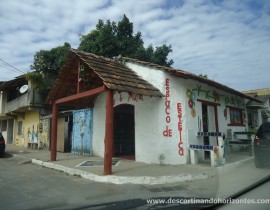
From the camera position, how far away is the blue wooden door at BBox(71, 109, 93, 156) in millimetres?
12899

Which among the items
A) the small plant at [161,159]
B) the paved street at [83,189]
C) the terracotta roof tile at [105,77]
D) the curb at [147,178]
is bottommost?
the paved street at [83,189]

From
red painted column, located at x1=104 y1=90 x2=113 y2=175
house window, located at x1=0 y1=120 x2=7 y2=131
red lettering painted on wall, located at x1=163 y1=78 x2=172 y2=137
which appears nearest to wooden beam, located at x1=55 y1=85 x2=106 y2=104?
red painted column, located at x1=104 y1=90 x2=113 y2=175

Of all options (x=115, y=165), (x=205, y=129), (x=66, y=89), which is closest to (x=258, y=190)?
(x=115, y=165)

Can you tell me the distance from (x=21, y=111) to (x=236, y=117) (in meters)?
16.2

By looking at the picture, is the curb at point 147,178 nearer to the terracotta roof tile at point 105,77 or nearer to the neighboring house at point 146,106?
the neighboring house at point 146,106

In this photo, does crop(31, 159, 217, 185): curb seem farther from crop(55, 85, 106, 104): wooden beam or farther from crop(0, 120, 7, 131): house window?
crop(0, 120, 7, 131): house window

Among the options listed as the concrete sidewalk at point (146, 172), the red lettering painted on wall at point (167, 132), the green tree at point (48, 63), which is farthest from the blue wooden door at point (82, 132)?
the green tree at point (48, 63)

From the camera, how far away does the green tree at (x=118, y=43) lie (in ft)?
63.2

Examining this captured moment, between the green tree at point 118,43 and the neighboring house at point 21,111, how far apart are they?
506cm

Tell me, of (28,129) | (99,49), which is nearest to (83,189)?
(99,49)

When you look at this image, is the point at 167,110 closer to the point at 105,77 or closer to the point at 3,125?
the point at 105,77

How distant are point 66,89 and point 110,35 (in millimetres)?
8793

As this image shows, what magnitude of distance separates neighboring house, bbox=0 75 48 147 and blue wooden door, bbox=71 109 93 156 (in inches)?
215

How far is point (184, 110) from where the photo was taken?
9.89 metres
